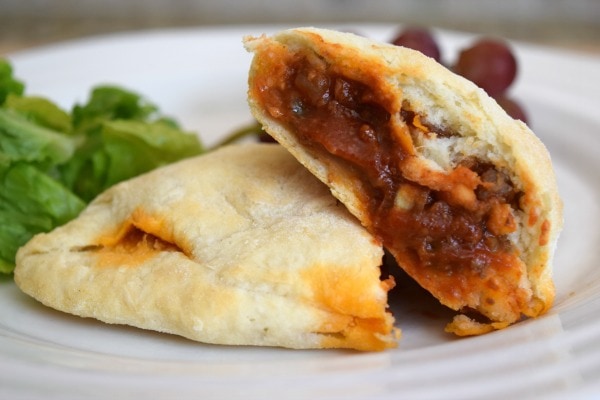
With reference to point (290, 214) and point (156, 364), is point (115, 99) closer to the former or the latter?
Answer: point (290, 214)

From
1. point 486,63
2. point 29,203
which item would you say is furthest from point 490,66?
point 29,203

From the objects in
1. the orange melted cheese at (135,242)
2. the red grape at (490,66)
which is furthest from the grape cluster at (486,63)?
the orange melted cheese at (135,242)

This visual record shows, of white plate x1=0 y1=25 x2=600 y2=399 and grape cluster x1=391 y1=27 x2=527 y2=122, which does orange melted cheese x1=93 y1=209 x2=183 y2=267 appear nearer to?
white plate x1=0 y1=25 x2=600 y2=399

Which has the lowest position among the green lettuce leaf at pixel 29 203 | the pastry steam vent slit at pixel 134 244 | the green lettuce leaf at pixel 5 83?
the green lettuce leaf at pixel 29 203

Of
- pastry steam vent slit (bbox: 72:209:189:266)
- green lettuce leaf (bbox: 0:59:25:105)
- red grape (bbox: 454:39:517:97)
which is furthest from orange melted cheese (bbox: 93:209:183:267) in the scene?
red grape (bbox: 454:39:517:97)

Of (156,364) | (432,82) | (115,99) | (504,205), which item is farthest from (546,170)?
(115,99)

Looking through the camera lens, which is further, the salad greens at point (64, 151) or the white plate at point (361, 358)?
the salad greens at point (64, 151)

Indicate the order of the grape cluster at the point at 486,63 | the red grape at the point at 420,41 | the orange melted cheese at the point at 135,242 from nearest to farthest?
1. the orange melted cheese at the point at 135,242
2. the grape cluster at the point at 486,63
3. the red grape at the point at 420,41

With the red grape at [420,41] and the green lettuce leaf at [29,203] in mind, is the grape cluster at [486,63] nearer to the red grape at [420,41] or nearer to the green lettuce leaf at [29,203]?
the red grape at [420,41]

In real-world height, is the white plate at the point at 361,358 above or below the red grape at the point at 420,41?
below
